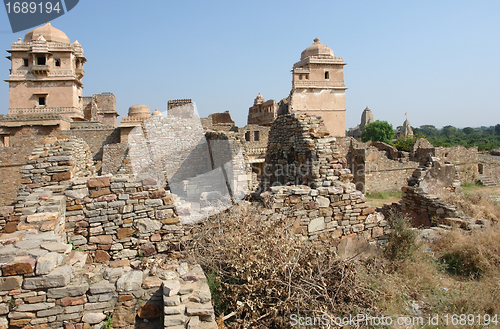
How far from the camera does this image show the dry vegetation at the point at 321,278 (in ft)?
10.2

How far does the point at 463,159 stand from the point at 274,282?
22172mm

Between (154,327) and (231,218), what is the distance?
1.78 metres

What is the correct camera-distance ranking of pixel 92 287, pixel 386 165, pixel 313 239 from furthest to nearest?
pixel 386 165
pixel 313 239
pixel 92 287

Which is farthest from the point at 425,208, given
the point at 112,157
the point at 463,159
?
the point at 463,159

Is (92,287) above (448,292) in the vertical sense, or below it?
above

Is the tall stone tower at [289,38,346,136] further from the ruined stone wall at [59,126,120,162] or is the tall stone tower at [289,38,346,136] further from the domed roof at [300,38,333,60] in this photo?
the ruined stone wall at [59,126,120,162]

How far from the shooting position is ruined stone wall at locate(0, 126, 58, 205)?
1611 cm

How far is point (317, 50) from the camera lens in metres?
33.0

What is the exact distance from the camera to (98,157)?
18.3 metres

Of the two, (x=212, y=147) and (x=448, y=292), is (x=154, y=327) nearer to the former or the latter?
(x=448, y=292)

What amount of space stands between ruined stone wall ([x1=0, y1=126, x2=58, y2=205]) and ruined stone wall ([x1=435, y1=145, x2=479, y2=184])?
24.2 m

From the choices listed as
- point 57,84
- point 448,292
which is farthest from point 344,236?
point 57,84

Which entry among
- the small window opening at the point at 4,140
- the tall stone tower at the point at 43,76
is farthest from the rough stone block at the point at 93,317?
the tall stone tower at the point at 43,76

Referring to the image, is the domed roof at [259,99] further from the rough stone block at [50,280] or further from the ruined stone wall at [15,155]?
the rough stone block at [50,280]
